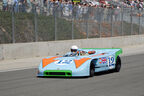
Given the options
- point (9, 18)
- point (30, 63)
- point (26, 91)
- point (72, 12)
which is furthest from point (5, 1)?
point (26, 91)

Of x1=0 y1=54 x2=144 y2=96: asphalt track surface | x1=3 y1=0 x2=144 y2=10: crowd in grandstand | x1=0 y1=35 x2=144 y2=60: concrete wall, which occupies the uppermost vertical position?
x1=3 y1=0 x2=144 y2=10: crowd in grandstand

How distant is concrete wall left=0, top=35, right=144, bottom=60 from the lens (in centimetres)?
1825

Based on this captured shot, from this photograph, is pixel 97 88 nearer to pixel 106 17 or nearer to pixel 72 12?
pixel 72 12

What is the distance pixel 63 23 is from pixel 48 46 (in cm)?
209

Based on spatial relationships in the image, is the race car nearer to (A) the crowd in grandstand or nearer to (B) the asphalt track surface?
(B) the asphalt track surface

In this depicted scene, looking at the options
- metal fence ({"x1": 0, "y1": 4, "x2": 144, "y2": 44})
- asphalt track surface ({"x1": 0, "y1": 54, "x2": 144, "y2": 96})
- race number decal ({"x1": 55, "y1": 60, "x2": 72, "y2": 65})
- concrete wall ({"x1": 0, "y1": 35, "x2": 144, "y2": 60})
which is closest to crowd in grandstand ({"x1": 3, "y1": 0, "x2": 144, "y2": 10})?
metal fence ({"x1": 0, "y1": 4, "x2": 144, "y2": 44})

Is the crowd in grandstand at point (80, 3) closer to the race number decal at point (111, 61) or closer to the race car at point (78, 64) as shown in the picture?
the race car at point (78, 64)

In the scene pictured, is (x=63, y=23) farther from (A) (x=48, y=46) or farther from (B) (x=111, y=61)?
(B) (x=111, y=61)

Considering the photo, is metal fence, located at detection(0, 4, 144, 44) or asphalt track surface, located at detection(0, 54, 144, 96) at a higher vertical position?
metal fence, located at detection(0, 4, 144, 44)

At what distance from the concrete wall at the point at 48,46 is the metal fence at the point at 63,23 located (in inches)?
13.6

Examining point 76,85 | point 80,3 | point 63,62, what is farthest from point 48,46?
point 76,85

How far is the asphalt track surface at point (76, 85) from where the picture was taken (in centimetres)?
923

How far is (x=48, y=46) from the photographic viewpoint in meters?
20.5

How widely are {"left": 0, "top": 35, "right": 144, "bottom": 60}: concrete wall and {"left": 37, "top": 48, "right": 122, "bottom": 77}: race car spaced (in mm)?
5633
